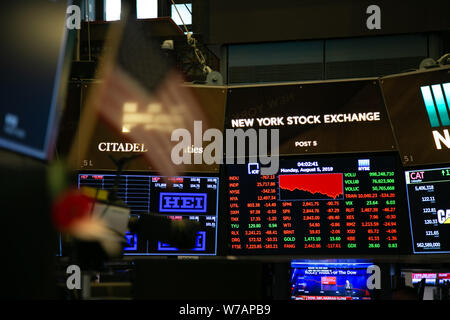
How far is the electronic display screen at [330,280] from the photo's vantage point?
500cm

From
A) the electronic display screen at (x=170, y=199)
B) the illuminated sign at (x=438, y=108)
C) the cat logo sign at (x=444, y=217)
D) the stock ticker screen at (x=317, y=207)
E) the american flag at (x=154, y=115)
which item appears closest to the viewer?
the cat logo sign at (x=444, y=217)

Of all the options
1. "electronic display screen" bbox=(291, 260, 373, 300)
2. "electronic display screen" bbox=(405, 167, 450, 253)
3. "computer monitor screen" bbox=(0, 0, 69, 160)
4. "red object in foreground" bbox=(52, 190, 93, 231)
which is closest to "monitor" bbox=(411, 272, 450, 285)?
"electronic display screen" bbox=(291, 260, 373, 300)

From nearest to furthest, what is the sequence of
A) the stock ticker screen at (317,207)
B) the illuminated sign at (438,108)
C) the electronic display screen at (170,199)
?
1. the illuminated sign at (438,108)
2. the stock ticker screen at (317,207)
3. the electronic display screen at (170,199)

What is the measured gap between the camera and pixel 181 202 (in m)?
5.04

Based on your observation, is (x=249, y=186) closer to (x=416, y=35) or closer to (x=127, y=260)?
(x=127, y=260)

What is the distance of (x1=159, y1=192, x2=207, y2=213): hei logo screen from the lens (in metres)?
5.03

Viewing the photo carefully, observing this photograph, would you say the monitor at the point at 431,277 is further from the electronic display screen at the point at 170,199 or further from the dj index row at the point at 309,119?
the electronic display screen at the point at 170,199

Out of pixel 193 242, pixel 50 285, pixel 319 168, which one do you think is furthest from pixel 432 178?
pixel 50 285

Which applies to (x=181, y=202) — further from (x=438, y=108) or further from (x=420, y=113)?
(x=438, y=108)

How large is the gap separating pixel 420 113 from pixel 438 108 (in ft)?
0.48

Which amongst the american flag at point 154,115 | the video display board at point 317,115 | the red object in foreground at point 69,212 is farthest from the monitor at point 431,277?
the red object in foreground at point 69,212

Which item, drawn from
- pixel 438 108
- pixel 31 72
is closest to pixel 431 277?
pixel 438 108

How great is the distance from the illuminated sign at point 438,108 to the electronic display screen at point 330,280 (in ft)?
3.76
